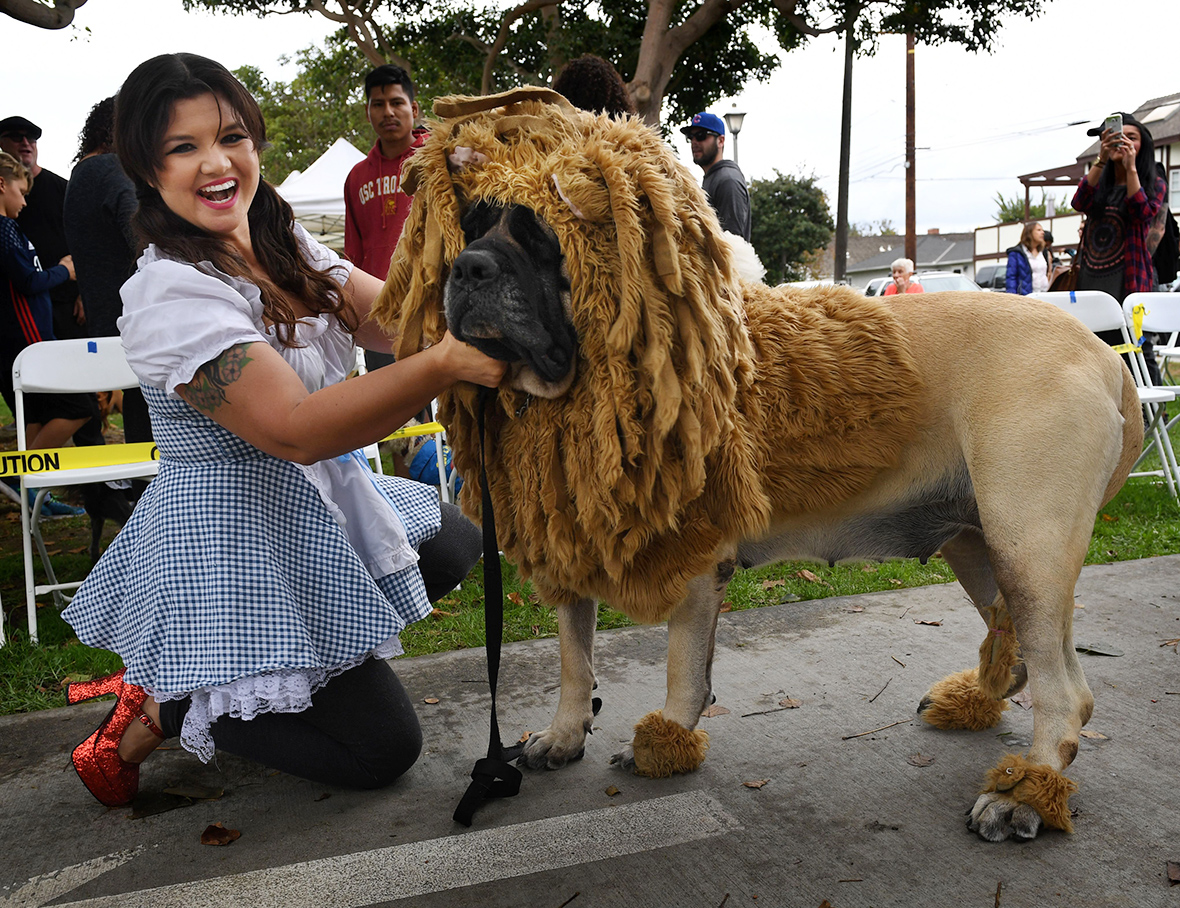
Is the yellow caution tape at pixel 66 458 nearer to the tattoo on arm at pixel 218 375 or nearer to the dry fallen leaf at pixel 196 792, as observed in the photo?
the dry fallen leaf at pixel 196 792

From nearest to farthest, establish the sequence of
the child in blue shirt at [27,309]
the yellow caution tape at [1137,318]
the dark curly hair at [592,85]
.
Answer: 1. the dark curly hair at [592,85]
2. the child in blue shirt at [27,309]
3. the yellow caution tape at [1137,318]

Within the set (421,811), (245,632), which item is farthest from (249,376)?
(421,811)

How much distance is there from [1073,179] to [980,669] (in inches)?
1681

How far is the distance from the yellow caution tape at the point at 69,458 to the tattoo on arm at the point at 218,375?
1.56 metres

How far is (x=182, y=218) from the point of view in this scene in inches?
85.8

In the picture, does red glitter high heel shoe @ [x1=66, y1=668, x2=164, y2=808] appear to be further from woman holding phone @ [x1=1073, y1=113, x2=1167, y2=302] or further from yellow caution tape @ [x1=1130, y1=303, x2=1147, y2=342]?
woman holding phone @ [x1=1073, y1=113, x2=1167, y2=302]

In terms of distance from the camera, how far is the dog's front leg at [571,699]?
7.95 ft

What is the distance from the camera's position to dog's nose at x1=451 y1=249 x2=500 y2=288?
1699 mm

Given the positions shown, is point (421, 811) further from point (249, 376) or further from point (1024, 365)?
point (1024, 365)

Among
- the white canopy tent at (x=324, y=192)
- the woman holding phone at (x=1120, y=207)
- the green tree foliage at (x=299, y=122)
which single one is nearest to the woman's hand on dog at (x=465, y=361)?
the woman holding phone at (x=1120, y=207)

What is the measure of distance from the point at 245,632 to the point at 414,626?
1.69 m

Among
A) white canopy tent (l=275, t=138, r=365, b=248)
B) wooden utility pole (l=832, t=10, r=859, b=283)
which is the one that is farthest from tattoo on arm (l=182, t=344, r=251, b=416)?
wooden utility pole (l=832, t=10, r=859, b=283)

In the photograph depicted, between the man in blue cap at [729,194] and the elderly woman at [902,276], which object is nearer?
the man in blue cap at [729,194]

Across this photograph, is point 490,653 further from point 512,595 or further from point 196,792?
point 512,595
